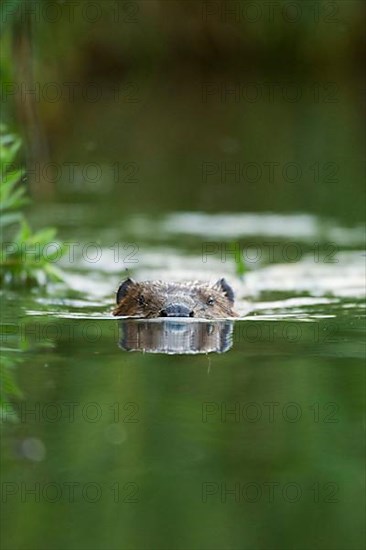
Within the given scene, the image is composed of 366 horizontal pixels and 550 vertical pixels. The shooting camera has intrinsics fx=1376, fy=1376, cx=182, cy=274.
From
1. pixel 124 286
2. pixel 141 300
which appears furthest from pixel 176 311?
pixel 124 286

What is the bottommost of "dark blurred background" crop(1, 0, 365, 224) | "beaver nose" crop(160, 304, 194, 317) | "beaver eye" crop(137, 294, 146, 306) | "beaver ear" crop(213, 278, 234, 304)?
"beaver nose" crop(160, 304, 194, 317)

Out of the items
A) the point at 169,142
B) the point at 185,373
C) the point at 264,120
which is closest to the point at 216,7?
the point at 264,120

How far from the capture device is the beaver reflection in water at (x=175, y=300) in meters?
6.45

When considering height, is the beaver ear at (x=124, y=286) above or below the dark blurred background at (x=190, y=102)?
below

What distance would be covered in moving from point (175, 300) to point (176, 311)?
12.3 inches

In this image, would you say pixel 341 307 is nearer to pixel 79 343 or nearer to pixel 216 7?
pixel 79 343

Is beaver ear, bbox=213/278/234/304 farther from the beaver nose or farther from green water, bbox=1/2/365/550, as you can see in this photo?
the beaver nose

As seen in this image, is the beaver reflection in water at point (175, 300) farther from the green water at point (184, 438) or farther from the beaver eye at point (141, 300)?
the green water at point (184, 438)

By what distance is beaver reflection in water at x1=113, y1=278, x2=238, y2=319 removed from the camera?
21.2 ft

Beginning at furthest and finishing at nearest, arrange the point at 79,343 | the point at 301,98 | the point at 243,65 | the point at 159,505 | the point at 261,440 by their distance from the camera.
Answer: the point at 243,65, the point at 301,98, the point at 79,343, the point at 261,440, the point at 159,505

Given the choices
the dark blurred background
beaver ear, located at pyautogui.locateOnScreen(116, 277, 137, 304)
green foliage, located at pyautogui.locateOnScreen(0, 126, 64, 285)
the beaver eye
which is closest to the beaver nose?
the beaver eye

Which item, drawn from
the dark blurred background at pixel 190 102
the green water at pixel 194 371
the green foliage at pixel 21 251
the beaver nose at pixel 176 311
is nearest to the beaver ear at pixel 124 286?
the green water at pixel 194 371

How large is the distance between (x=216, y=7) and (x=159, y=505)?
23314 mm

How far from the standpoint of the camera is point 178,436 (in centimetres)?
405
